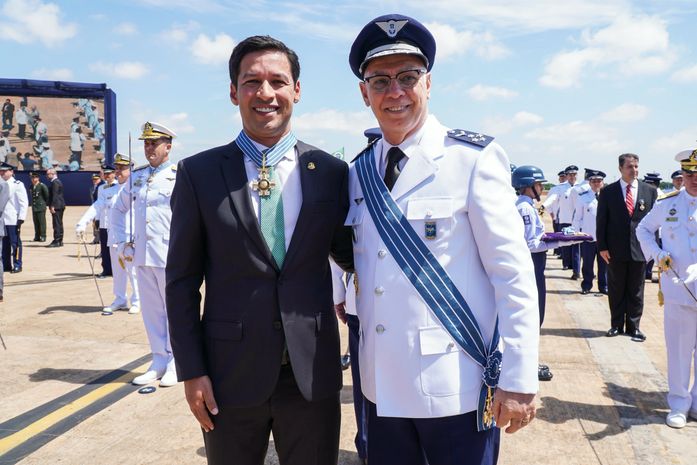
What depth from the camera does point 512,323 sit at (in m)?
1.87

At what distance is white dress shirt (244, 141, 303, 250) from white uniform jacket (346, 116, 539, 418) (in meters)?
0.29

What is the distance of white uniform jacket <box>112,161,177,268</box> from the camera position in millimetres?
5145

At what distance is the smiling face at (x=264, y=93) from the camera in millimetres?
2137

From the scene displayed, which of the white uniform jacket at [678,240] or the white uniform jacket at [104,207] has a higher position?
the white uniform jacket at [104,207]

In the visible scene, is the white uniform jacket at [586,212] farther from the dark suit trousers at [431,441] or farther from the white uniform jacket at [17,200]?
the white uniform jacket at [17,200]

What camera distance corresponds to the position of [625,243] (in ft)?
23.7

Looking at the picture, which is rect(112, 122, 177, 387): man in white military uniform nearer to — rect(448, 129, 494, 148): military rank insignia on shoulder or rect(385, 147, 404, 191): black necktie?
rect(385, 147, 404, 191): black necktie

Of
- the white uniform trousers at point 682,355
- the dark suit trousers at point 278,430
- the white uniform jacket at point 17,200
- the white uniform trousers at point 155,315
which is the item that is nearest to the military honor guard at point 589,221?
the white uniform trousers at point 682,355

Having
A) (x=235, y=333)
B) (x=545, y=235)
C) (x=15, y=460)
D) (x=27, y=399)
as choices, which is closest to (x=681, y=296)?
(x=545, y=235)

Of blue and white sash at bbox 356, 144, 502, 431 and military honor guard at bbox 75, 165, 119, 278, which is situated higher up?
military honor guard at bbox 75, 165, 119, 278

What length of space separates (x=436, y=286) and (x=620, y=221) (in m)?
6.25

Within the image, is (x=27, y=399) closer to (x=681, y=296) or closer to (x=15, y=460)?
(x=15, y=460)

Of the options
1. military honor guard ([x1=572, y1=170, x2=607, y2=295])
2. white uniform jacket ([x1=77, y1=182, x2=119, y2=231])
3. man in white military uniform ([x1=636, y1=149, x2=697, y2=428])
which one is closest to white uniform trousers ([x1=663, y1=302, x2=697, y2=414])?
man in white military uniform ([x1=636, y1=149, x2=697, y2=428])

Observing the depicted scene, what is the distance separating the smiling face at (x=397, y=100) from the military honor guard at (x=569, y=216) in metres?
10.9
